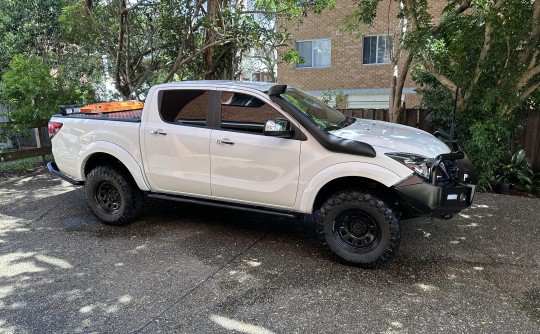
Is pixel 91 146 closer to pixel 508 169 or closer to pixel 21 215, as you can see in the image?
pixel 21 215

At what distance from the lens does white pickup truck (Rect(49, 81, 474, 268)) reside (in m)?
3.81

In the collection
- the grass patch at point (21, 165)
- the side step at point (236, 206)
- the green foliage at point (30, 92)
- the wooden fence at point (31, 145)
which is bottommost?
the grass patch at point (21, 165)

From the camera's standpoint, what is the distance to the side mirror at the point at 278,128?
3902mm

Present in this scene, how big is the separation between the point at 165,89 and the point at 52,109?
5.66 meters

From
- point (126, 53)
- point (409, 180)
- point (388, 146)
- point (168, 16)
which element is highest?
point (168, 16)

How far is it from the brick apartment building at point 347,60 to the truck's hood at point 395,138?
41.9 ft

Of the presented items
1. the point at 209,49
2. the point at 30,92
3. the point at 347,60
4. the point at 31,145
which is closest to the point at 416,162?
the point at 209,49

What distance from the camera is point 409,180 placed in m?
3.66

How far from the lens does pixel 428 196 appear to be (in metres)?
3.66

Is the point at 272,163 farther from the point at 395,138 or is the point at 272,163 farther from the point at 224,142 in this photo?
the point at 395,138

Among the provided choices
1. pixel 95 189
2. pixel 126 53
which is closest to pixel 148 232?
pixel 95 189

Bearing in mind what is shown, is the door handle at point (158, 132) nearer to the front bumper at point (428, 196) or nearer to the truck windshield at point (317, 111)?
the truck windshield at point (317, 111)

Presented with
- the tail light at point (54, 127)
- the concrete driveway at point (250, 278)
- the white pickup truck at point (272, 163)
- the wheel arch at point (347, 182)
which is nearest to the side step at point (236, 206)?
the white pickup truck at point (272, 163)

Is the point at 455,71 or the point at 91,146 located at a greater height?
the point at 455,71
